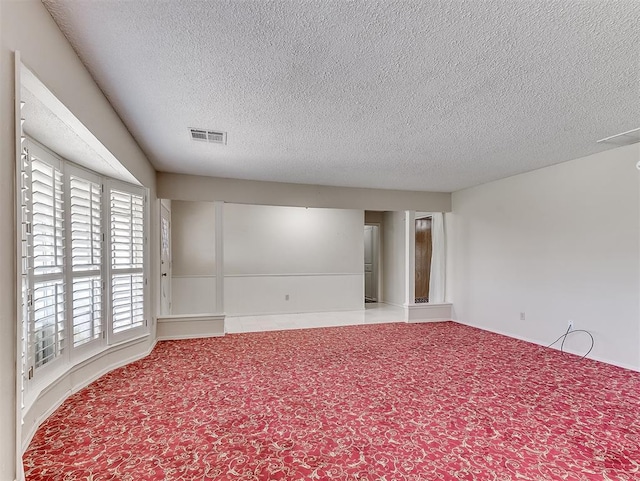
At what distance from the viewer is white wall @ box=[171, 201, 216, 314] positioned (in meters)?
6.34

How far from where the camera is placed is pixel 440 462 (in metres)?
1.96

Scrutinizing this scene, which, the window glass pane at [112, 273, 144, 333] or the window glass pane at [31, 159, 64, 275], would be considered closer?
the window glass pane at [31, 159, 64, 275]

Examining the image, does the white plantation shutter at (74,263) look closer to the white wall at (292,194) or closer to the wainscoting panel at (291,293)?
the white wall at (292,194)

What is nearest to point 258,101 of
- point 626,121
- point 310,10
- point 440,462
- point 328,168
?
point 310,10

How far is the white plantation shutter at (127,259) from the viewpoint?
358 cm

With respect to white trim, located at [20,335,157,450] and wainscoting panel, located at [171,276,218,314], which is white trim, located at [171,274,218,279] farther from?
white trim, located at [20,335,157,450]

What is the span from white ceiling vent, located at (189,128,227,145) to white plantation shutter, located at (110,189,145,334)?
1133 mm

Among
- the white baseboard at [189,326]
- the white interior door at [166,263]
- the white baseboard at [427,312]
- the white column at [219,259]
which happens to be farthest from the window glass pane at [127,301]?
the white baseboard at [427,312]

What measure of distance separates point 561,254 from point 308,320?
423cm

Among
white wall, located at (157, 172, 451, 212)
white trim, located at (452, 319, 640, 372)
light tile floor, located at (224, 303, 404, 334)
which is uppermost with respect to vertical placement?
white wall, located at (157, 172, 451, 212)

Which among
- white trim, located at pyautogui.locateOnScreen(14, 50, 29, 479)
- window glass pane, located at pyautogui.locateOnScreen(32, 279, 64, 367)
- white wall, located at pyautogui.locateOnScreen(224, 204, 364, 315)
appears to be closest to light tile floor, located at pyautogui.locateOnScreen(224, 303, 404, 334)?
white wall, located at pyautogui.locateOnScreen(224, 204, 364, 315)

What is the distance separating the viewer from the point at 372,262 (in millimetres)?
9086

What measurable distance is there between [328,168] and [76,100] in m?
3.07

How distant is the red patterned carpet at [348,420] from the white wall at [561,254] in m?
0.60
